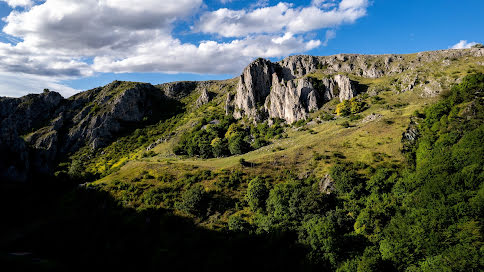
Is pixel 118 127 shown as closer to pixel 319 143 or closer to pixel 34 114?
pixel 34 114

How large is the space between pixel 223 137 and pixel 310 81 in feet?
205

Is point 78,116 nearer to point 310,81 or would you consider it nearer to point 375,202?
point 310,81

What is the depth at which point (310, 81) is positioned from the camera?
139875mm

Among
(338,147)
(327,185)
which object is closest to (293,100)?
(338,147)

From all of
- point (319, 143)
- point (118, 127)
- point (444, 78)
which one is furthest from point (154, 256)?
point (118, 127)

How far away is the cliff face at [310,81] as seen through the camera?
128m

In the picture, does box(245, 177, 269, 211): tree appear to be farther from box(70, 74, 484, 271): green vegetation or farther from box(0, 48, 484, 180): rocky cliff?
box(0, 48, 484, 180): rocky cliff

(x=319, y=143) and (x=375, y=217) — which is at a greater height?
(x=319, y=143)

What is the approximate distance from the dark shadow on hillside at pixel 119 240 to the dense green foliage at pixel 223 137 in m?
52.8

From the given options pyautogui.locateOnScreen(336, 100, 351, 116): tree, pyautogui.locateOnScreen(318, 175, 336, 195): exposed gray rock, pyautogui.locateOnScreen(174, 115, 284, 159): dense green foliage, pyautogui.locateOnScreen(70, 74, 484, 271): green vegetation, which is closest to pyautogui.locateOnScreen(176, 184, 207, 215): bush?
pyautogui.locateOnScreen(70, 74, 484, 271): green vegetation

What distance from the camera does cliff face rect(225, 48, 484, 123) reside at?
12825 centimetres

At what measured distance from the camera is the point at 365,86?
133m

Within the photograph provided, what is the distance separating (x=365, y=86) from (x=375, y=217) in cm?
11164

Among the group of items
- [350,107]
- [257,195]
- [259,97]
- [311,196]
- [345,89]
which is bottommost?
[257,195]
